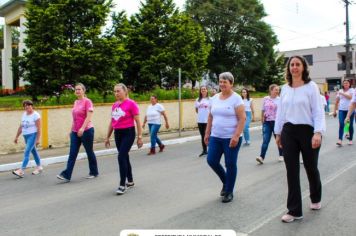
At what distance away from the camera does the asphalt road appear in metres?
4.98

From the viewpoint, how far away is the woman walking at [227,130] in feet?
A: 19.6

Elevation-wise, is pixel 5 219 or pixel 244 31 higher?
pixel 244 31

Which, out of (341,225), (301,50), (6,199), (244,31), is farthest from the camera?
(301,50)

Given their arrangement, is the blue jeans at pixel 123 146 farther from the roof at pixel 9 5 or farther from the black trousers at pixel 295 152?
the roof at pixel 9 5

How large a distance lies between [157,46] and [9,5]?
1618 centimetres

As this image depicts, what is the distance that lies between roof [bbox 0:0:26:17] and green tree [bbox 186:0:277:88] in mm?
15966

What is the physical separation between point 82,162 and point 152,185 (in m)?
3.96

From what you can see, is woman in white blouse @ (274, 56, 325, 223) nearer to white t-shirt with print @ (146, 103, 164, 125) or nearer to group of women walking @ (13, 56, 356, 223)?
group of women walking @ (13, 56, 356, 223)

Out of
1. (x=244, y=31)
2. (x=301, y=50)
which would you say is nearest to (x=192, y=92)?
(x=244, y=31)

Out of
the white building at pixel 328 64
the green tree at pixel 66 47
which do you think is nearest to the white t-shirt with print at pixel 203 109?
the green tree at pixel 66 47

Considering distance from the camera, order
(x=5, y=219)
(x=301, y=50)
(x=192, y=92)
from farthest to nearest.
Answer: (x=301, y=50), (x=192, y=92), (x=5, y=219)

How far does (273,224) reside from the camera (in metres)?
4.93

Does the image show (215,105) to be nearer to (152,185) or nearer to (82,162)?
(152,185)

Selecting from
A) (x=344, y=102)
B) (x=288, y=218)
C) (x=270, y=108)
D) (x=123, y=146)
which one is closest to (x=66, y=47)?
(x=270, y=108)
